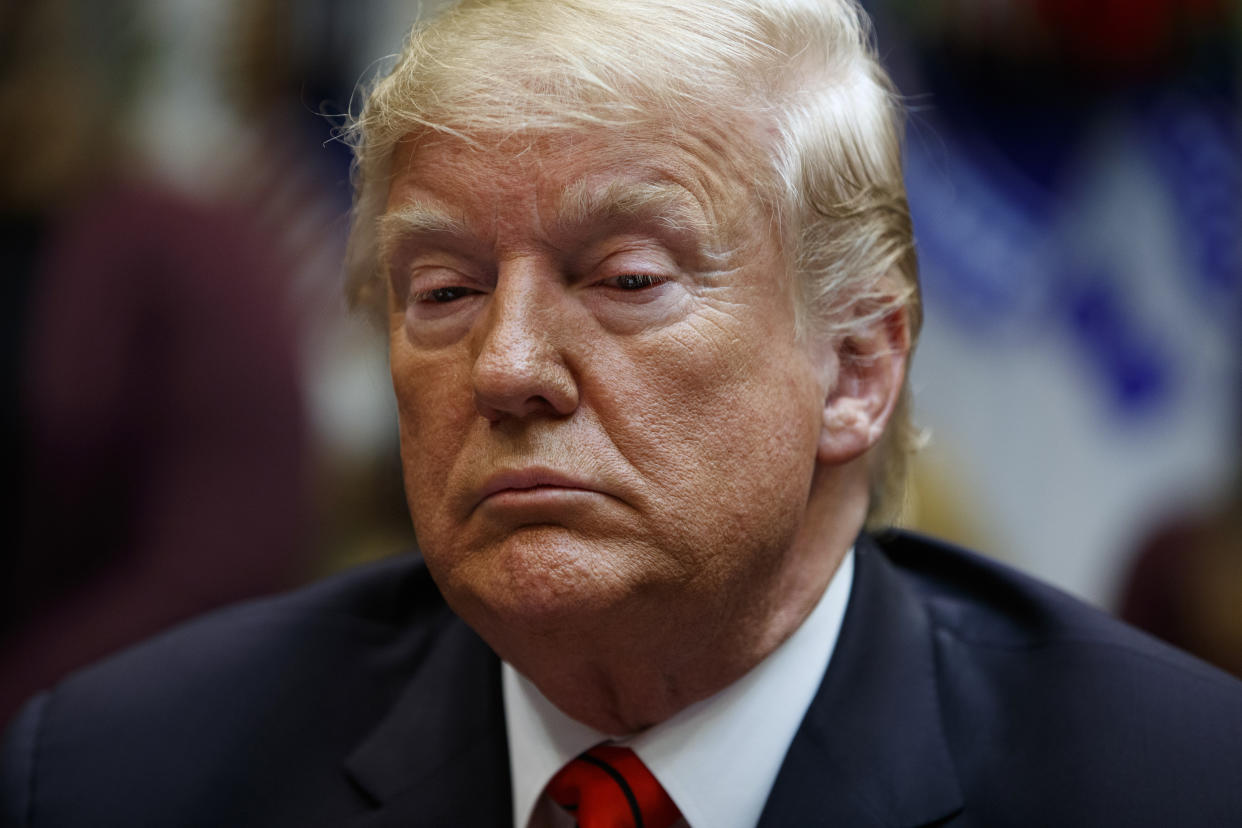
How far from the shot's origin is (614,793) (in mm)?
1617

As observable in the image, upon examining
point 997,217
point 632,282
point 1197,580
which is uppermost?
point 632,282

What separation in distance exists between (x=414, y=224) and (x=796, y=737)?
82 cm

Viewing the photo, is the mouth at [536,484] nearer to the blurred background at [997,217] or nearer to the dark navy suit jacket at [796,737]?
the dark navy suit jacket at [796,737]

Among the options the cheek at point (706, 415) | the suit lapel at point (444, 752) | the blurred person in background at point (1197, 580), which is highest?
the cheek at point (706, 415)

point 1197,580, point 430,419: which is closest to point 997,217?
point 1197,580

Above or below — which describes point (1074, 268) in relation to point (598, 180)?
below

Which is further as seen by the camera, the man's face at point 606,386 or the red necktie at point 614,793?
the red necktie at point 614,793

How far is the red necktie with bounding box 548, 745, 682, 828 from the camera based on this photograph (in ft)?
5.25

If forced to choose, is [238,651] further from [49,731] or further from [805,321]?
[805,321]

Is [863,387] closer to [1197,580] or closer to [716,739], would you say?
[716,739]

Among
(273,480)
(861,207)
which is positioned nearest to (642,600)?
(861,207)

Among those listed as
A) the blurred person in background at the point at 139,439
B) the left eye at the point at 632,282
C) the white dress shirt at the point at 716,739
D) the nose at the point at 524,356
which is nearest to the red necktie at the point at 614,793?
the white dress shirt at the point at 716,739

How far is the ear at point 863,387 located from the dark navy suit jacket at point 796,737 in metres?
0.24

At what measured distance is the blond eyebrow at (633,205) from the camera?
1.48 meters
